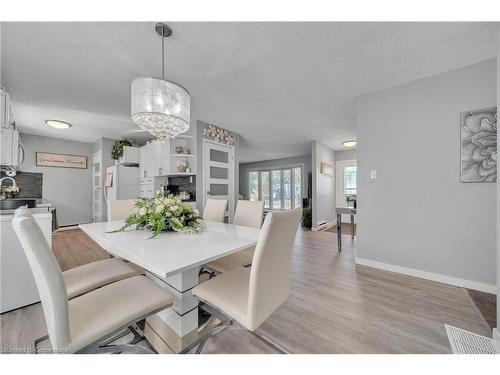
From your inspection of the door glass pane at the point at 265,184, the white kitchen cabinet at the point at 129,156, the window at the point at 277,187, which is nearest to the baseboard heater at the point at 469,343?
the white kitchen cabinet at the point at 129,156

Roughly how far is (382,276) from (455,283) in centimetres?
65

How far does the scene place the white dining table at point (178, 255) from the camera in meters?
1.01

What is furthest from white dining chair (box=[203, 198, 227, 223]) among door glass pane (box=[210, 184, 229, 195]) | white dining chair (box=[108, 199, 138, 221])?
door glass pane (box=[210, 184, 229, 195])

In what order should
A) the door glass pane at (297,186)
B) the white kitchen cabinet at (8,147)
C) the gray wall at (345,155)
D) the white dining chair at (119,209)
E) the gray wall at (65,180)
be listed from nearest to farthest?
1. the white kitchen cabinet at (8,147)
2. the white dining chair at (119,209)
3. the gray wall at (65,180)
4. the gray wall at (345,155)
5. the door glass pane at (297,186)

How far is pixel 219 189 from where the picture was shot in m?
4.05

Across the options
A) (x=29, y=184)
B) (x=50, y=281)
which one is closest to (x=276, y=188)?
(x=29, y=184)

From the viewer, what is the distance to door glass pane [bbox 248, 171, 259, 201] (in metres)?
8.60

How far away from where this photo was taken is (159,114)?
61.7 inches

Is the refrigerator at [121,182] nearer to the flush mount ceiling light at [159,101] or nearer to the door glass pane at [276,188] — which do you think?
the flush mount ceiling light at [159,101]

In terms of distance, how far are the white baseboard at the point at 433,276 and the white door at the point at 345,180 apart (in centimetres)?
384

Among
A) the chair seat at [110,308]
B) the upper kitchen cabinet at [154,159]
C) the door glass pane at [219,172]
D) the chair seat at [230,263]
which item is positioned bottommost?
the chair seat at [230,263]

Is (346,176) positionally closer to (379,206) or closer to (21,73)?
(379,206)

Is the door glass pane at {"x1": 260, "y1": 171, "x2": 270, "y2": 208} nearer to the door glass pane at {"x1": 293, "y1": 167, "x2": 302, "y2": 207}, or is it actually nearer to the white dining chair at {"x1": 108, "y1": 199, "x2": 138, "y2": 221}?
the door glass pane at {"x1": 293, "y1": 167, "x2": 302, "y2": 207}
